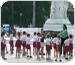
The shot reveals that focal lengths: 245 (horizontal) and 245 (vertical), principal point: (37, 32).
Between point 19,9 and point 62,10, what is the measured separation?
20247mm

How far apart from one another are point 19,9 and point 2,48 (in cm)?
3348

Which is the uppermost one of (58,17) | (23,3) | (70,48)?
(23,3)

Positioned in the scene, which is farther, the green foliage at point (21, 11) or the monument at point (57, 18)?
the green foliage at point (21, 11)

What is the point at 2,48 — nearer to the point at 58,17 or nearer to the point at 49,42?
the point at 49,42

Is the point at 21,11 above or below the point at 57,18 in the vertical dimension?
above

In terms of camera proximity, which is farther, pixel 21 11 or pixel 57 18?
pixel 21 11

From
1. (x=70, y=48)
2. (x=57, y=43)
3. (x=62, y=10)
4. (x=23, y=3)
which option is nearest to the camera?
(x=57, y=43)

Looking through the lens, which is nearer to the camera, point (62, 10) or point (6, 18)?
point (62, 10)

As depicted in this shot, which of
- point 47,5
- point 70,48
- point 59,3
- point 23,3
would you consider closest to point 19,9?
point 23,3

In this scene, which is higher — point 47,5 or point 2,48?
point 47,5

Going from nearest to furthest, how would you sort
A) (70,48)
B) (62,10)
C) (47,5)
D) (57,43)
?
(57,43), (70,48), (62,10), (47,5)

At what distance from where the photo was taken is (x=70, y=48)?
46.0 ft

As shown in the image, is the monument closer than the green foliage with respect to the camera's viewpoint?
Yes

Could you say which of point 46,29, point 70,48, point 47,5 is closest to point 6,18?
point 47,5
